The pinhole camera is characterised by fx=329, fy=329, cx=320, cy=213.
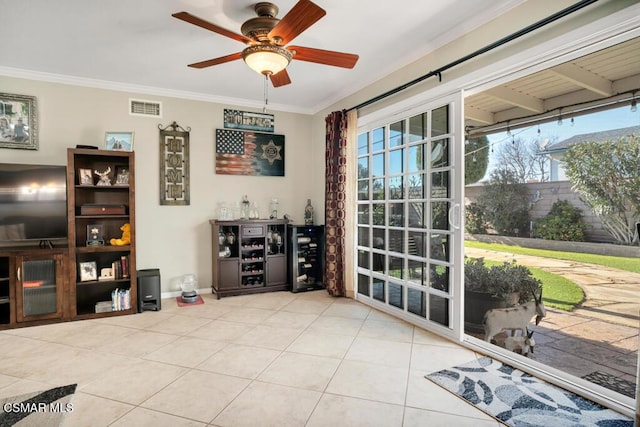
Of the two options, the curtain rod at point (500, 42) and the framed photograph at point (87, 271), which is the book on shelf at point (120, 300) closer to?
the framed photograph at point (87, 271)

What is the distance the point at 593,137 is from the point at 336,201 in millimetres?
2863

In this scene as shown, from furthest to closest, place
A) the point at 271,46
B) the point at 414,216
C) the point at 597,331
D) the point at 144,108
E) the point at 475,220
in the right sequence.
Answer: the point at 475,220 → the point at 144,108 → the point at 414,216 → the point at 597,331 → the point at 271,46

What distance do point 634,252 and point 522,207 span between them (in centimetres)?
124

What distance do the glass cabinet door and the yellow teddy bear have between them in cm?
51

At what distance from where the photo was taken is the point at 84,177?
358 cm

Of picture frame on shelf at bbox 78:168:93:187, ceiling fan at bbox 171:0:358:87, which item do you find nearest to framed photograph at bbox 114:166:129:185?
picture frame on shelf at bbox 78:168:93:187

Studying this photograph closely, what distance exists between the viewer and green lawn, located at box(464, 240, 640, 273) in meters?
3.77

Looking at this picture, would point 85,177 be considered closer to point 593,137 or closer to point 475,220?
point 475,220

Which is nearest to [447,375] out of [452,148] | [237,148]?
[452,148]

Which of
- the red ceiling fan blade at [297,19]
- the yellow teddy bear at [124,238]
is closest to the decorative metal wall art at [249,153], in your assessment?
the yellow teddy bear at [124,238]

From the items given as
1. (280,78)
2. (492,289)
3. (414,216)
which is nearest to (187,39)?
(280,78)

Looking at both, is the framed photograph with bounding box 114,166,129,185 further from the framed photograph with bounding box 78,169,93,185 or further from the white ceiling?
the white ceiling

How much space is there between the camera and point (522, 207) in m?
4.50

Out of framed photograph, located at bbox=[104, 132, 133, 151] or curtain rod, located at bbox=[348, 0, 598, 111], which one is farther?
framed photograph, located at bbox=[104, 132, 133, 151]
